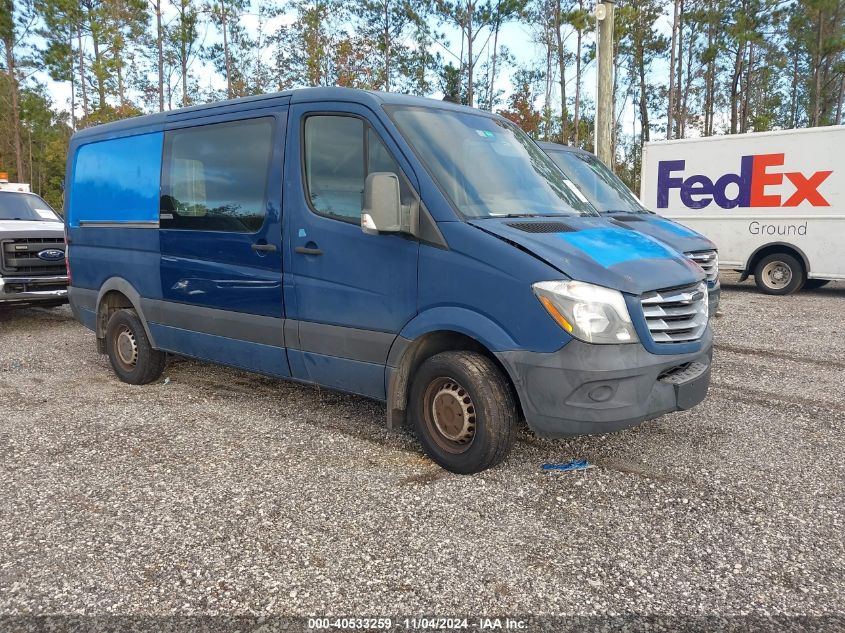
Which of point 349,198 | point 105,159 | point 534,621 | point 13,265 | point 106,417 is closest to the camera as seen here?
point 534,621

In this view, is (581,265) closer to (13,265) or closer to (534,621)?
(534,621)

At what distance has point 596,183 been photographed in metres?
8.99

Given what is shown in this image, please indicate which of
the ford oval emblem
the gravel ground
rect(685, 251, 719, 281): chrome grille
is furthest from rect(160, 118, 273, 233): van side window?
rect(685, 251, 719, 281): chrome grille

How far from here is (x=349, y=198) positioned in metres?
4.27

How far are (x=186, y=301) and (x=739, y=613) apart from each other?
4.40 meters

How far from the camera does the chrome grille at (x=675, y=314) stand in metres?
3.66

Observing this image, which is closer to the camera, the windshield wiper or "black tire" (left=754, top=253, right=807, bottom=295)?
the windshield wiper

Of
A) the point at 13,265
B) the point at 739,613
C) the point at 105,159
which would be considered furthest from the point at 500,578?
the point at 13,265

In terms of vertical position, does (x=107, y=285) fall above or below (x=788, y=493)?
above

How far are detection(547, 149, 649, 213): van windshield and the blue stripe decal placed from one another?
423 cm

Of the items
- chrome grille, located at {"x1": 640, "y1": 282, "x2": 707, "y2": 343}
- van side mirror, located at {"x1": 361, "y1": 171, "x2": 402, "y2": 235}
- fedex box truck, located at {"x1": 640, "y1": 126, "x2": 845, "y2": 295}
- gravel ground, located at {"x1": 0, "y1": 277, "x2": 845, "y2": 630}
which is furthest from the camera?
fedex box truck, located at {"x1": 640, "y1": 126, "x2": 845, "y2": 295}

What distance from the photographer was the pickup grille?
9141 millimetres

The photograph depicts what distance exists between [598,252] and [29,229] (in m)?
8.80

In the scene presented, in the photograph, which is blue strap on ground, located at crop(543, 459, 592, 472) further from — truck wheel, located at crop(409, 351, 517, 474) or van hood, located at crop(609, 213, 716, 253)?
van hood, located at crop(609, 213, 716, 253)
